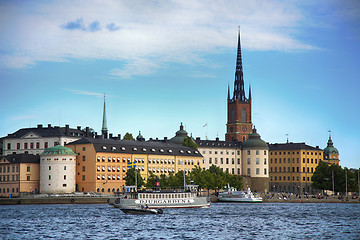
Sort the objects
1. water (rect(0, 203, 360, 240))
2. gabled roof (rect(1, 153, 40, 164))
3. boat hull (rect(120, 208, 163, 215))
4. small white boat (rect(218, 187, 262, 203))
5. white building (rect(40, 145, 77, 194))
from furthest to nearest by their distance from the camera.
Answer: gabled roof (rect(1, 153, 40, 164)) < small white boat (rect(218, 187, 262, 203)) < white building (rect(40, 145, 77, 194)) < boat hull (rect(120, 208, 163, 215)) < water (rect(0, 203, 360, 240))

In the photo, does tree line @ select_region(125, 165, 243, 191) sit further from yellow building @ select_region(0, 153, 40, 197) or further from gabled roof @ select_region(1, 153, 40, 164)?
gabled roof @ select_region(1, 153, 40, 164)

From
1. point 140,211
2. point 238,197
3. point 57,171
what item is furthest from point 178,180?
point 140,211

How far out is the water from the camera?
86.6 meters

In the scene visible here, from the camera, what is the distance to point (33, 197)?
171 metres

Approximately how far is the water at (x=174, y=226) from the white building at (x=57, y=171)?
5822cm

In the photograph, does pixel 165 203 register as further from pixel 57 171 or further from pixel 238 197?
pixel 57 171

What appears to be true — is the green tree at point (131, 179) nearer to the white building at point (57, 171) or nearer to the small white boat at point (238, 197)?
the white building at point (57, 171)

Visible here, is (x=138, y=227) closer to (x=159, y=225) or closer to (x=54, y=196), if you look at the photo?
(x=159, y=225)

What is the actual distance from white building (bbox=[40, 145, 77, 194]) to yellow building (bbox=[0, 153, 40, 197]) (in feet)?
9.05

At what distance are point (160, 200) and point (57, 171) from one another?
189ft

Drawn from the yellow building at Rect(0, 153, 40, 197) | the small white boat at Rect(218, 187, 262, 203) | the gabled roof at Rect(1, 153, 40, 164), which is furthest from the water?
the gabled roof at Rect(1, 153, 40, 164)

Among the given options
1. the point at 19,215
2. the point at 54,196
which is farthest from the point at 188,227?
the point at 54,196

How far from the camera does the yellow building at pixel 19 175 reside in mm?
187375

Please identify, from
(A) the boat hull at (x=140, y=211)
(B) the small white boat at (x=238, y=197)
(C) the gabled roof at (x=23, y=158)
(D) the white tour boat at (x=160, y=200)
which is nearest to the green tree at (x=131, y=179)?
(B) the small white boat at (x=238, y=197)
